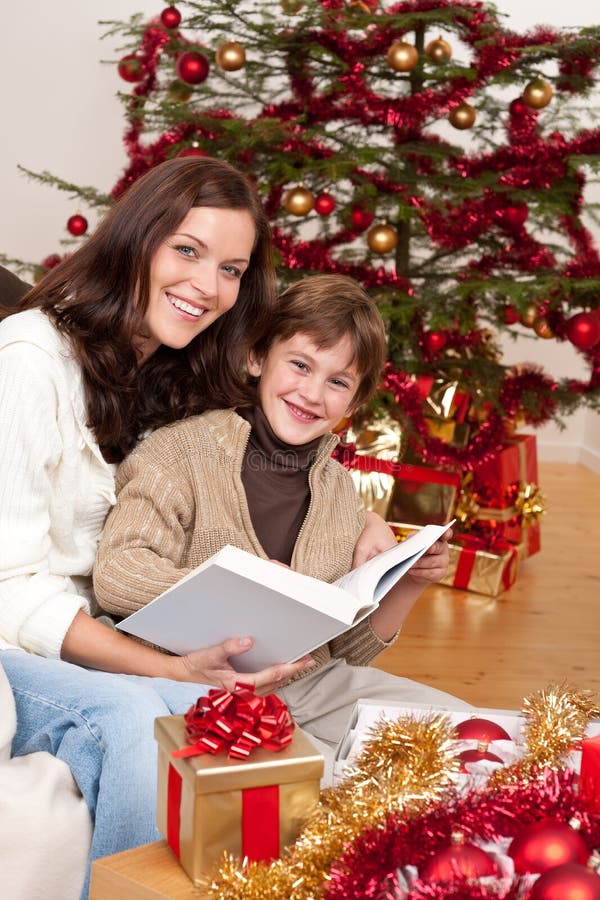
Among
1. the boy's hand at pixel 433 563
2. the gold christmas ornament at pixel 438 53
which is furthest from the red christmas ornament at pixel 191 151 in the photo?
the boy's hand at pixel 433 563

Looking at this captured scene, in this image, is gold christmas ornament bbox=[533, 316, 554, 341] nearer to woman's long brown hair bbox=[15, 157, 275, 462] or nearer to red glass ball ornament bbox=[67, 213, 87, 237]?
red glass ball ornament bbox=[67, 213, 87, 237]

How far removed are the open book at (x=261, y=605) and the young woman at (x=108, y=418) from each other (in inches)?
1.3

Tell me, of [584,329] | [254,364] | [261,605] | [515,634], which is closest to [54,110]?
[584,329]

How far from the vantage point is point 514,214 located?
3.26 meters

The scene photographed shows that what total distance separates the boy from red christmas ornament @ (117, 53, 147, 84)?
1992mm

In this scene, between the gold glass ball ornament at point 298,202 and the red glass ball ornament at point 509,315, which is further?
the red glass ball ornament at point 509,315

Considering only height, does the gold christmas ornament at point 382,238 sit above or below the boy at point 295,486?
above

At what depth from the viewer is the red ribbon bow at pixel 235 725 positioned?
0.88 m

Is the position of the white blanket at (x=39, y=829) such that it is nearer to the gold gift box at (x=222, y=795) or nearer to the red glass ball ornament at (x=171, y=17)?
the gold gift box at (x=222, y=795)

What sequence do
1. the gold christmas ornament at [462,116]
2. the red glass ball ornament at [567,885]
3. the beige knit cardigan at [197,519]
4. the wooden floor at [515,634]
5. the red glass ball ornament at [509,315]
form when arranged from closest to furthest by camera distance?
the red glass ball ornament at [567,885] → the beige knit cardigan at [197,519] → the wooden floor at [515,634] → the gold christmas ornament at [462,116] → the red glass ball ornament at [509,315]

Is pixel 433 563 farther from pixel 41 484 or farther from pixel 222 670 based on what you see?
pixel 41 484

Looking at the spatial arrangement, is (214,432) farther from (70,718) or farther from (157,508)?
(70,718)

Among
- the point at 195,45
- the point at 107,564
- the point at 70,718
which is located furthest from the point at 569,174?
the point at 70,718

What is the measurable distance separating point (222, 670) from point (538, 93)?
235 cm
